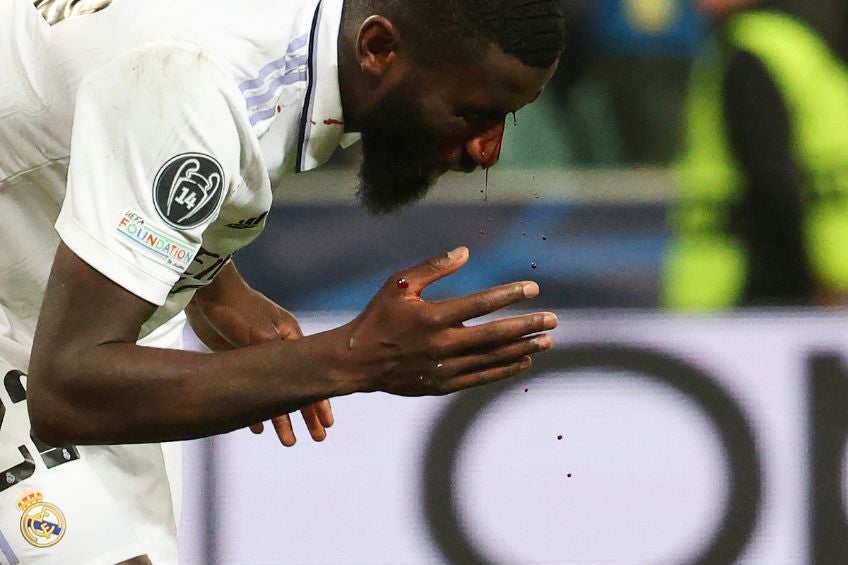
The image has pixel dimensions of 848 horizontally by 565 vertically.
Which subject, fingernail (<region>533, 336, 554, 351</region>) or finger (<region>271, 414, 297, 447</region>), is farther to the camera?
finger (<region>271, 414, 297, 447</region>)

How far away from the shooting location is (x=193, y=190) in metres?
1.09

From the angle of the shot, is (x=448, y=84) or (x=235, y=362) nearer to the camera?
(x=235, y=362)

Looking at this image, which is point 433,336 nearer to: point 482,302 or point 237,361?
point 482,302

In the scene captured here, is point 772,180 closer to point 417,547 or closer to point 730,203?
point 730,203

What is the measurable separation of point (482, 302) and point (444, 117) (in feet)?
0.75

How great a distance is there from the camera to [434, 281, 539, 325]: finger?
42.3 inches

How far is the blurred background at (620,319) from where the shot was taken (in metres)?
2.17

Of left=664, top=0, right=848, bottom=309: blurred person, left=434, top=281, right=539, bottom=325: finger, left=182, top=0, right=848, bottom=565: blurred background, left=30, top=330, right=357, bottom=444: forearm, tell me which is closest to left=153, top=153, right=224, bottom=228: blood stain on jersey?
left=30, top=330, right=357, bottom=444: forearm

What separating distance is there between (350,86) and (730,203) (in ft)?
3.86

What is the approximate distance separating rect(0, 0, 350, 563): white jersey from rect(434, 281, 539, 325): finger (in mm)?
228

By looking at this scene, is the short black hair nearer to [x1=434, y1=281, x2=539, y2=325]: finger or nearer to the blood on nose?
the blood on nose

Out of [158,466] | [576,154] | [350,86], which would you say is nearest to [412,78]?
[350,86]

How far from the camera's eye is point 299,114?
1.23 metres

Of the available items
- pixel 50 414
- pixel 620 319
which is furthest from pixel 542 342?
pixel 620 319
